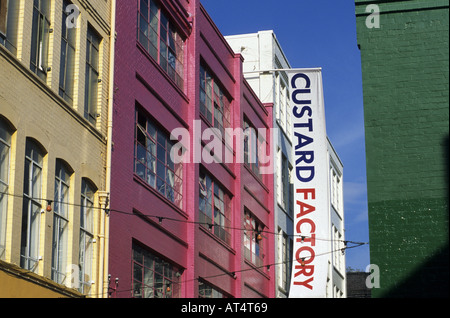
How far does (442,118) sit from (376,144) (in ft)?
4.80

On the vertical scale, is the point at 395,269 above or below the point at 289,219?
below

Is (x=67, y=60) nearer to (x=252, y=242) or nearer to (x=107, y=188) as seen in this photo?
(x=107, y=188)

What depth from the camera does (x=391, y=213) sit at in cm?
1848

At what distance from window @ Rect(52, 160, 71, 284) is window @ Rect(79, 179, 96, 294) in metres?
0.86

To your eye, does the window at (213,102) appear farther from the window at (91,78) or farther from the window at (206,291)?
the window at (91,78)

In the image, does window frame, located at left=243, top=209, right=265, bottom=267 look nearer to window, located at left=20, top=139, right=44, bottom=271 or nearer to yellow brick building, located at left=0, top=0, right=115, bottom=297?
yellow brick building, located at left=0, top=0, right=115, bottom=297

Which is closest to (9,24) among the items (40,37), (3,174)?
(40,37)

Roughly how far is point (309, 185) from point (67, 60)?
12145 mm

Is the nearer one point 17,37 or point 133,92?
point 17,37

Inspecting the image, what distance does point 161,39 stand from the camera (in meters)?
30.0

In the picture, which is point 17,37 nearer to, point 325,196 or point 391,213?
point 391,213
